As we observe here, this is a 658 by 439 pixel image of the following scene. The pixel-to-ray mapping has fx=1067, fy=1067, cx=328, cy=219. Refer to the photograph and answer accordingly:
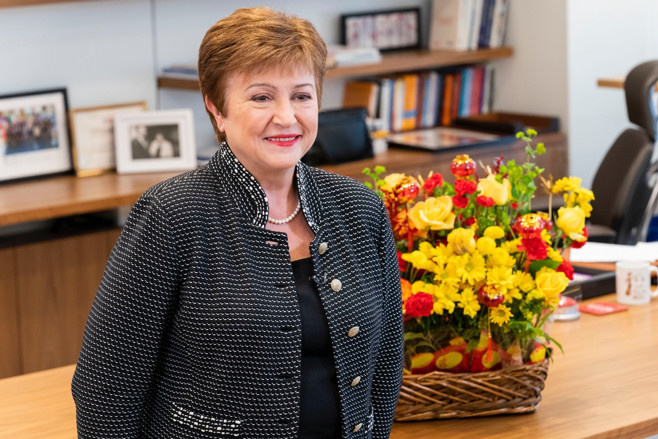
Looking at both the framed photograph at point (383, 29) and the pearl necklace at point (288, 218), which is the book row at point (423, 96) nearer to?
the framed photograph at point (383, 29)

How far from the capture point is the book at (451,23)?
199 inches

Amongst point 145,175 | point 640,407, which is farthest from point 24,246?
point 640,407

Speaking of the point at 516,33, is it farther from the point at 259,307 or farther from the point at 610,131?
the point at 259,307

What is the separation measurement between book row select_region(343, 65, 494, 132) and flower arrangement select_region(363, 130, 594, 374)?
8.95 ft

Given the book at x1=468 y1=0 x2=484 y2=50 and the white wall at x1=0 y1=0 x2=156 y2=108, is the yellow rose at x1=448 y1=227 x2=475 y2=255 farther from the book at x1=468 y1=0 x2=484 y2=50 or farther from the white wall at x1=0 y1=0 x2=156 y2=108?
the book at x1=468 y1=0 x2=484 y2=50

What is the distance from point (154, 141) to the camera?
14.1 feet

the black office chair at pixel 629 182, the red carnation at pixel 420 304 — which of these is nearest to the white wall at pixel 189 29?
the black office chair at pixel 629 182

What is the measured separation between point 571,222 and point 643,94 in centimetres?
161

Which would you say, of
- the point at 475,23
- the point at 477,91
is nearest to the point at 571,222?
the point at 475,23

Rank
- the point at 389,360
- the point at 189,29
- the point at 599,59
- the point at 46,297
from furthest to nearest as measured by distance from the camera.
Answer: the point at 599,59
the point at 189,29
the point at 46,297
the point at 389,360

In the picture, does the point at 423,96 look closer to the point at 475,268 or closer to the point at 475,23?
the point at 475,23

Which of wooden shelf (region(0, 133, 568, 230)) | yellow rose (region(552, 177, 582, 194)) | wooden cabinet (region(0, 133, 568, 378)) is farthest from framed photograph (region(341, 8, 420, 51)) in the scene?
yellow rose (region(552, 177, 582, 194))

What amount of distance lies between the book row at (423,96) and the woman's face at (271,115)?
10.4ft

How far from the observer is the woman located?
1.63 m
